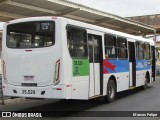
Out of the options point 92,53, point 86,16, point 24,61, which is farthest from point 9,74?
point 86,16

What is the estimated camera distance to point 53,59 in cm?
1061

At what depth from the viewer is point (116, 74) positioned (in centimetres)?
1478

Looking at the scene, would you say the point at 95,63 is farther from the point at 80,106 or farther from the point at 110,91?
the point at 110,91

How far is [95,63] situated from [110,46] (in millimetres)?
1753

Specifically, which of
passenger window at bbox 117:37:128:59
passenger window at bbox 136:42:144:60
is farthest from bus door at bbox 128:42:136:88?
passenger window at bbox 117:37:128:59

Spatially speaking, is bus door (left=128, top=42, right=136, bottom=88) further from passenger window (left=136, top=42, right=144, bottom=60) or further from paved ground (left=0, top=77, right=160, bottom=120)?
paved ground (left=0, top=77, right=160, bottom=120)

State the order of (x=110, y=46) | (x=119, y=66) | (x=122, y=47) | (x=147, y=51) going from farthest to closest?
(x=147, y=51) < (x=122, y=47) < (x=119, y=66) < (x=110, y=46)

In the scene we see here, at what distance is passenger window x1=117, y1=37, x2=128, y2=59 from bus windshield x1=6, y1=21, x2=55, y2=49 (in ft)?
16.3

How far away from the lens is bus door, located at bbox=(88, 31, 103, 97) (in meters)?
12.3

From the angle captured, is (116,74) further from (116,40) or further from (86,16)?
(86,16)

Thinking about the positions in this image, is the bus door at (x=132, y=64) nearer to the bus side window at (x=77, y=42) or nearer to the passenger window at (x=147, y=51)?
the passenger window at (x=147, y=51)

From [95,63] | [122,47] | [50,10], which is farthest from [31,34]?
[50,10]

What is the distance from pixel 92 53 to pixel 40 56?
7.74 ft

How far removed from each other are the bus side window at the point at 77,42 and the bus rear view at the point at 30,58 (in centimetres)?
58
